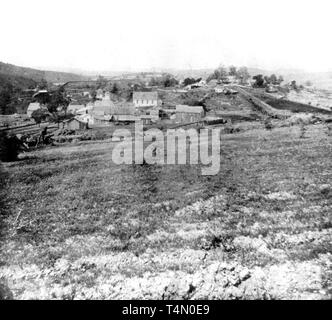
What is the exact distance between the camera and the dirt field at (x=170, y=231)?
9.18m

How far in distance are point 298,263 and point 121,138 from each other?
21.5 meters

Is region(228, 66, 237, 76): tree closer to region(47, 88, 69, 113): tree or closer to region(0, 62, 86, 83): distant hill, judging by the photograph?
region(0, 62, 86, 83): distant hill

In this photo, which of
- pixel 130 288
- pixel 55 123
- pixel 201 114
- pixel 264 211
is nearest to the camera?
pixel 130 288

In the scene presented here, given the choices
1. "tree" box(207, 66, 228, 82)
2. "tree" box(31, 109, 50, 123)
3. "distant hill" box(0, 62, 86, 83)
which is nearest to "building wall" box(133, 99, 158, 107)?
"tree" box(31, 109, 50, 123)

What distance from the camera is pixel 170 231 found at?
464 inches

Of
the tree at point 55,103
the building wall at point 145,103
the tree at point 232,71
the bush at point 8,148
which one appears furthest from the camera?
the tree at point 232,71

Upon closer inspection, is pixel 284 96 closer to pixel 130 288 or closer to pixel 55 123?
pixel 55 123

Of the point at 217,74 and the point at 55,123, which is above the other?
the point at 217,74

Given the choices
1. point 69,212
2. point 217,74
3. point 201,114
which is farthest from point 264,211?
point 217,74

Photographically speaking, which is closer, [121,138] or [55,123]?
[121,138]

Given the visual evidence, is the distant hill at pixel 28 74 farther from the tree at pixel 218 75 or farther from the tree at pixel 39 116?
the tree at pixel 39 116

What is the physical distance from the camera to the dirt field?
361 inches

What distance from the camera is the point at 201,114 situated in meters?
47.8

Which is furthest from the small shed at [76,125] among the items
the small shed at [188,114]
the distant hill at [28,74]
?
the distant hill at [28,74]
